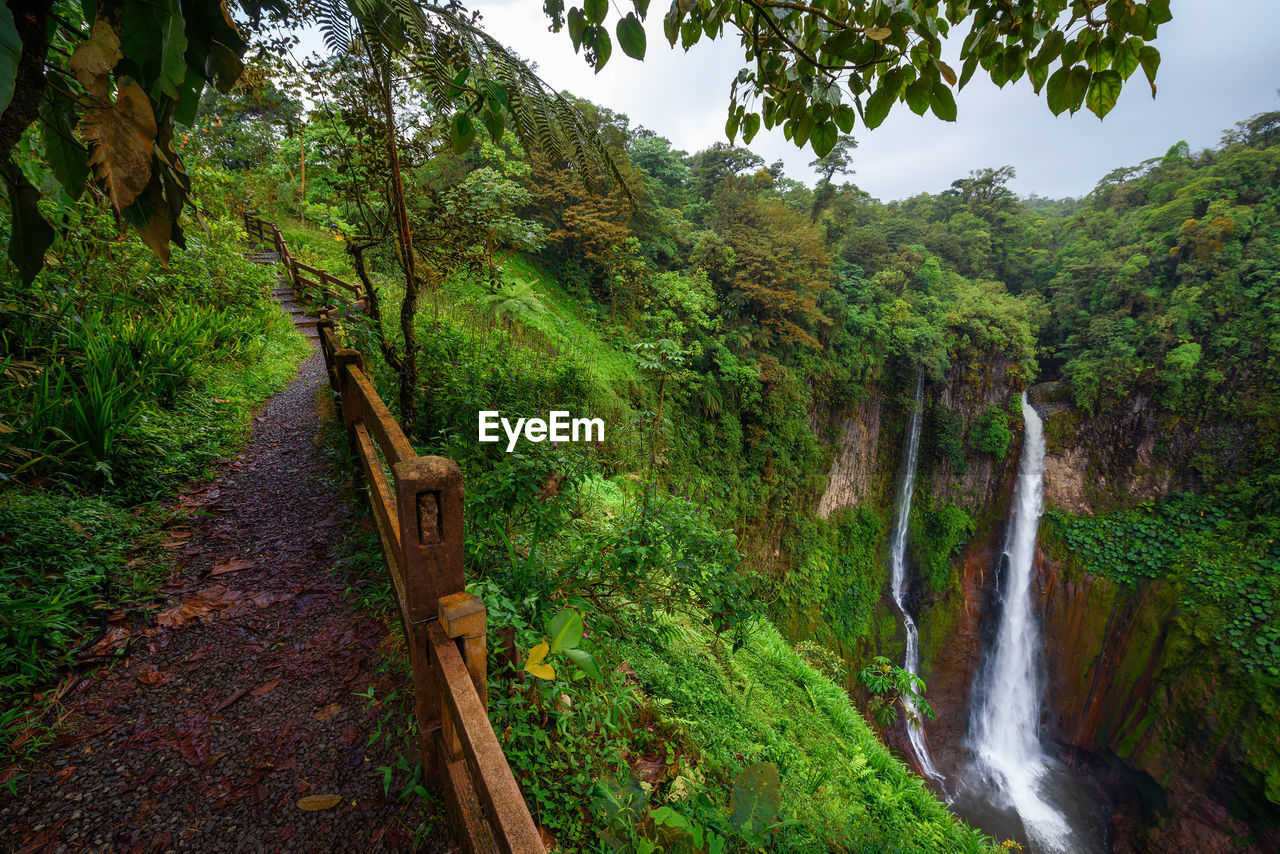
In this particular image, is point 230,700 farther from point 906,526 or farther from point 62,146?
point 906,526

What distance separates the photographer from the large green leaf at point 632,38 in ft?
4.50

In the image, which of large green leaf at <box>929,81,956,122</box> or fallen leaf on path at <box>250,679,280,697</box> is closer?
large green leaf at <box>929,81,956,122</box>

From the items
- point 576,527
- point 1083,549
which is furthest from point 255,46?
point 1083,549

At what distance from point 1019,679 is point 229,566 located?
66.2ft

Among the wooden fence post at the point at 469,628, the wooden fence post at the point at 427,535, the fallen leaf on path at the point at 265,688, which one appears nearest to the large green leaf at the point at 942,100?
the wooden fence post at the point at 427,535

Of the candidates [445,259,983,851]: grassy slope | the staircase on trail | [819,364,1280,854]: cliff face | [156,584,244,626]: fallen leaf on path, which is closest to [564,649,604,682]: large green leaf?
[445,259,983,851]: grassy slope

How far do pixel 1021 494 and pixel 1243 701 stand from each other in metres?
6.58

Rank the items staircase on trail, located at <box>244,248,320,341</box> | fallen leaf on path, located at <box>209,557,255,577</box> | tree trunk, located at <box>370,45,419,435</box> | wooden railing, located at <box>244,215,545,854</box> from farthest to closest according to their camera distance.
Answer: staircase on trail, located at <box>244,248,320,341</box> → tree trunk, located at <box>370,45,419,435</box> → fallen leaf on path, located at <box>209,557,255,577</box> → wooden railing, located at <box>244,215,545,854</box>

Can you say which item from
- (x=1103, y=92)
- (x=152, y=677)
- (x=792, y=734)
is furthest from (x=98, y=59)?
(x=792, y=734)

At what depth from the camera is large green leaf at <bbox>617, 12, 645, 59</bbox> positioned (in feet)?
4.50

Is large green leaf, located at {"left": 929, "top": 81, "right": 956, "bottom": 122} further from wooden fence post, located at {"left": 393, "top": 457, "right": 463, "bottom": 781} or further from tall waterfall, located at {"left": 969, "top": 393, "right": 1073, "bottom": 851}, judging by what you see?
tall waterfall, located at {"left": 969, "top": 393, "right": 1073, "bottom": 851}

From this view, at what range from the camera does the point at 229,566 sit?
294cm

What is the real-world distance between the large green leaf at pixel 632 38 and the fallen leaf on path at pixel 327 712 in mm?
2857

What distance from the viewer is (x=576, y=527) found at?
12.5 ft
